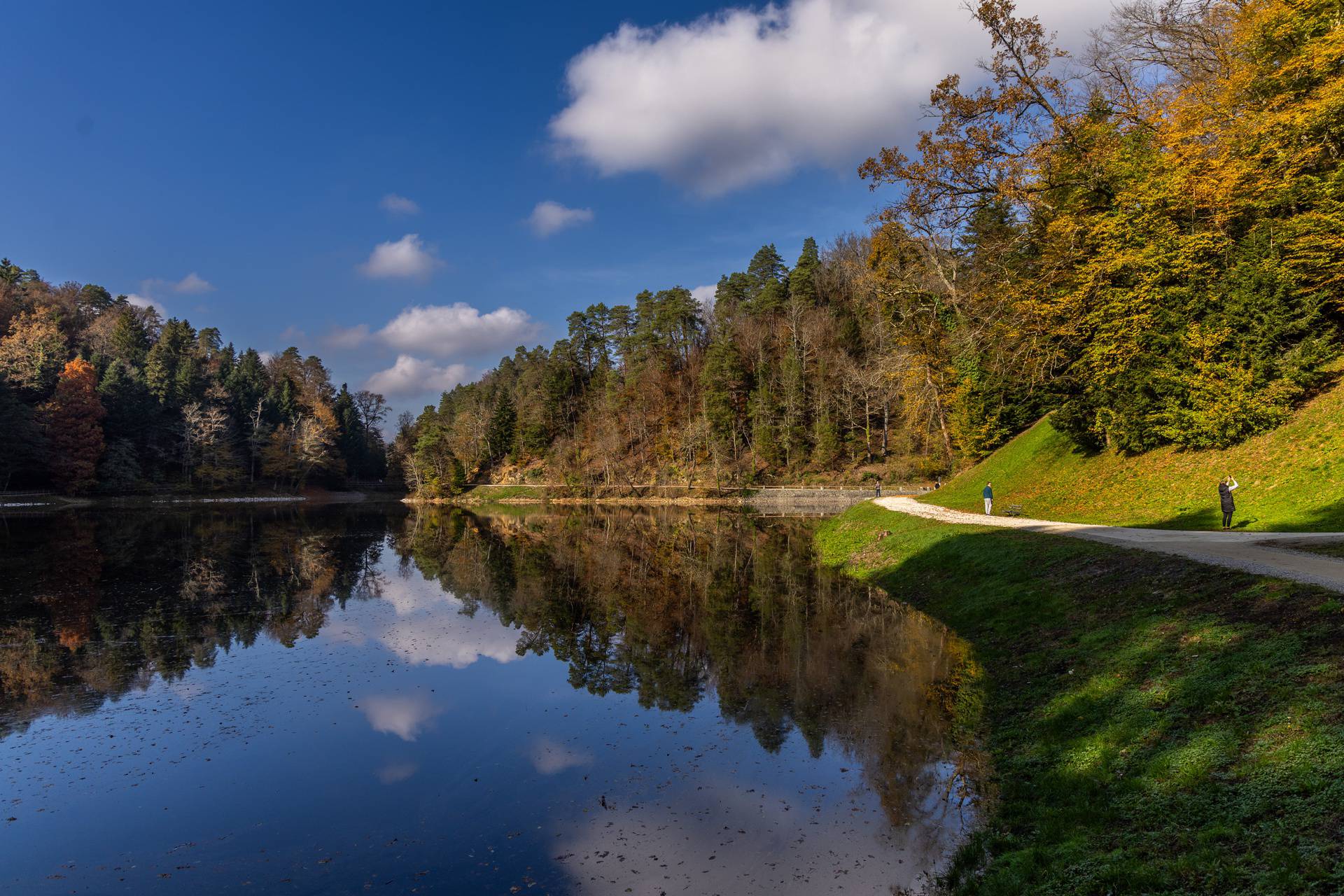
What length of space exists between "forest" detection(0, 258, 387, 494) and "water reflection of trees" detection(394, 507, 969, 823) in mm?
64468

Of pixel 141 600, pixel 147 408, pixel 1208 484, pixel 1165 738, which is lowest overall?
pixel 1165 738

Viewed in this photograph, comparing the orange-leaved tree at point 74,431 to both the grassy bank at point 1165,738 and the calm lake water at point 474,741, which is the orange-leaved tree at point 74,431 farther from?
the grassy bank at point 1165,738

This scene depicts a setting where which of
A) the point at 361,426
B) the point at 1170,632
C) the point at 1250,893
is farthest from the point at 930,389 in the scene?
the point at 361,426

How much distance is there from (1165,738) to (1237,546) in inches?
374

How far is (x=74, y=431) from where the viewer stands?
70188mm

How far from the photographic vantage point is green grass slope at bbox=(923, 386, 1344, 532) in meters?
17.6

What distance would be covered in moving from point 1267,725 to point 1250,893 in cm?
283

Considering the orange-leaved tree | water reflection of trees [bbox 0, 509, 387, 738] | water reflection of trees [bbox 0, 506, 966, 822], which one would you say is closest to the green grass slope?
water reflection of trees [bbox 0, 506, 966, 822]

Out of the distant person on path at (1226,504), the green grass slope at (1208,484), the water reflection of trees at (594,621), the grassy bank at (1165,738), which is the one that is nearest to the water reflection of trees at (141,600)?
the water reflection of trees at (594,621)

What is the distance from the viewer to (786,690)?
12.4 m

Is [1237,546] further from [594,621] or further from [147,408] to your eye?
[147,408]

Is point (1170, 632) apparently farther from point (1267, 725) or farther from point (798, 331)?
point (798, 331)

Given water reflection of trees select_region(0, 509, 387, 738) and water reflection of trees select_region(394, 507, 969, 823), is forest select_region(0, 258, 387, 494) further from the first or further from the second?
water reflection of trees select_region(394, 507, 969, 823)

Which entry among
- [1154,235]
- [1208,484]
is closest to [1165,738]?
[1208,484]
